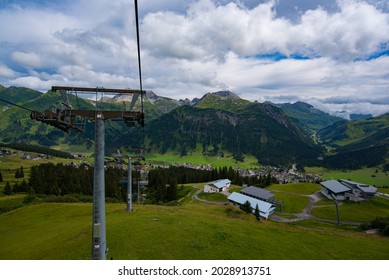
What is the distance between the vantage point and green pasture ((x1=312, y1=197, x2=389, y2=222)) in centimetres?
8936

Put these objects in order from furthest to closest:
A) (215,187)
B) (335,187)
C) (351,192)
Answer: (215,187)
(335,187)
(351,192)

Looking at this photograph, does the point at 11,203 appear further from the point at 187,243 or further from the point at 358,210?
the point at 358,210

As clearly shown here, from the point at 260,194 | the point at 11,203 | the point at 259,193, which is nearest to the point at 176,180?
the point at 259,193

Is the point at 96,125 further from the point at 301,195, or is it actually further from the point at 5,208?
the point at 301,195

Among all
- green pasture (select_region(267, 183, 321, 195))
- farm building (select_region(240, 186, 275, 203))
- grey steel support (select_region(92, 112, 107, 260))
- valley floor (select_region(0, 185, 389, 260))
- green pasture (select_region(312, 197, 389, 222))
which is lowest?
green pasture (select_region(312, 197, 389, 222))

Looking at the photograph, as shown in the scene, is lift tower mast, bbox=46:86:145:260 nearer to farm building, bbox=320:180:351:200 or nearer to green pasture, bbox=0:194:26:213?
green pasture, bbox=0:194:26:213

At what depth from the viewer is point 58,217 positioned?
52594 mm

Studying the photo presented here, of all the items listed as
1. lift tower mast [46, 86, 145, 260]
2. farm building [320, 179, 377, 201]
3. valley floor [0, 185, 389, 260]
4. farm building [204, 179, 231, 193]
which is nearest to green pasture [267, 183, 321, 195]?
farm building [320, 179, 377, 201]

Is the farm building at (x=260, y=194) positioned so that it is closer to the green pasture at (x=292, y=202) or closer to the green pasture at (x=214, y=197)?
the green pasture at (x=292, y=202)

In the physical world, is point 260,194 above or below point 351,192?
above

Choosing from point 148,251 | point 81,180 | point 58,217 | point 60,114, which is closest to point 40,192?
point 81,180

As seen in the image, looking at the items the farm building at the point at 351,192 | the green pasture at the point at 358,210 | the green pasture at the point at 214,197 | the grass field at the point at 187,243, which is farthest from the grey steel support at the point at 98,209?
the farm building at the point at 351,192

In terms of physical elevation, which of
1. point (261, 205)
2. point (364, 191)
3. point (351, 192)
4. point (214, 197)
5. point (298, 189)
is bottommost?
point (298, 189)

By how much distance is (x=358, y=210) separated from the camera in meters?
97.8
